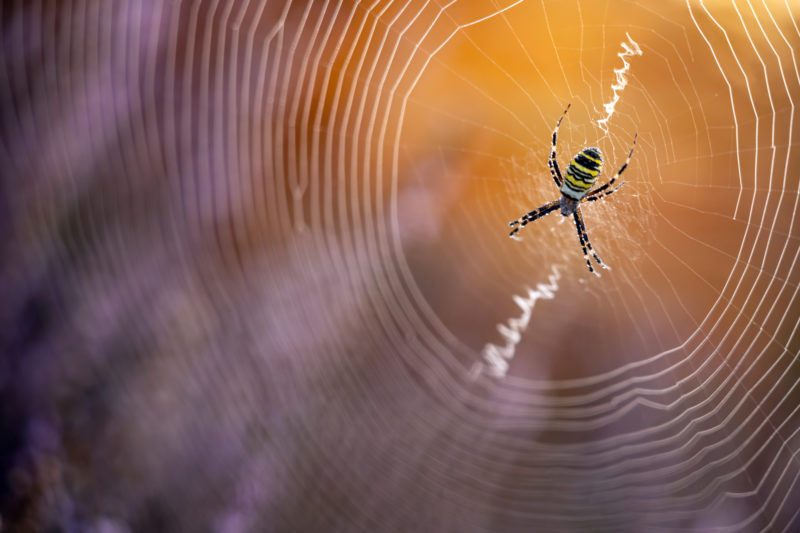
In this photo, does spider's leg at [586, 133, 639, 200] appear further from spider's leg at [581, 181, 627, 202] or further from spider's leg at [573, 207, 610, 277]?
spider's leg at [573, 207, 610, 277]

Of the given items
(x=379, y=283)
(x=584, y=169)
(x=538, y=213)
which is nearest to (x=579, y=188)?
(x=584, y=169)

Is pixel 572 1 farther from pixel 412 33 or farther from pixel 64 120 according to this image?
pixel 64 120

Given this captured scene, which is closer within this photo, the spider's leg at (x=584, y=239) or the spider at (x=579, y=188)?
the spider at (x=579, y=188)

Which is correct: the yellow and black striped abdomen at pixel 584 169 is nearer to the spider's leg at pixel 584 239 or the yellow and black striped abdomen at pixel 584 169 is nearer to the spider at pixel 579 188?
the spider at pixel 579 188

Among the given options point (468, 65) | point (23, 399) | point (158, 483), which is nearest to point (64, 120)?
point (23, 399)

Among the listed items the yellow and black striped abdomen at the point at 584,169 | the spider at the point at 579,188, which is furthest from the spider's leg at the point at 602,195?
the yellow and black striped abdomen at the point at 584,169

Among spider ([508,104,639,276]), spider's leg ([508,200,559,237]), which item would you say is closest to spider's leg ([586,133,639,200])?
spider ([508,104,639,276])
